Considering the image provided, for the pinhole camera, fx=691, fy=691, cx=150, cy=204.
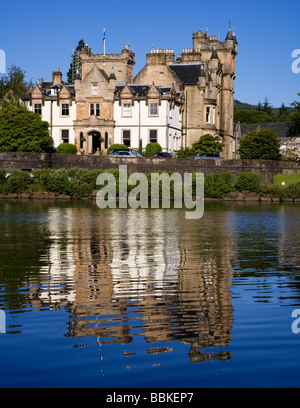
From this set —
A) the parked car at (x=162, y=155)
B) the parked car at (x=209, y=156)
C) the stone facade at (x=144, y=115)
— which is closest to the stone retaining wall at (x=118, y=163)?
the parked car at (x=162, y=155)

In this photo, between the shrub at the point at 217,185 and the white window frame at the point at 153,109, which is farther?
the white window frame at the point at 153,109

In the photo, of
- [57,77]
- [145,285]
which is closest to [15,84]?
[57,77]

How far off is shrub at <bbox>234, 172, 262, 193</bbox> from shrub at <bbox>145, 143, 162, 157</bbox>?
11687mm

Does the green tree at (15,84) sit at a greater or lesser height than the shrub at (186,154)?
greater

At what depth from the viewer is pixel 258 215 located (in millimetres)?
52844

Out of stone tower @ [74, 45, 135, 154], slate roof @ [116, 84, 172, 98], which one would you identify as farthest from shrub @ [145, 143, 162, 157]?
slate roof @ [116, 84, 172, 98]

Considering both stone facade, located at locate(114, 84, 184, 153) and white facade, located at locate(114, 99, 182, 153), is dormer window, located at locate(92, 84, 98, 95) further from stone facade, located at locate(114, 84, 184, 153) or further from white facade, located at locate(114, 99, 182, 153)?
white facade, located at locate(114, 99, 182, 153)

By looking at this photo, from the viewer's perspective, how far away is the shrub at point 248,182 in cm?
7644

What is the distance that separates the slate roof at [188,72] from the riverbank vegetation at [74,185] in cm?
2178

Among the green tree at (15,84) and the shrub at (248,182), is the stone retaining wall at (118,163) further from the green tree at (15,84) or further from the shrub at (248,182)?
the green tree at (15,84)

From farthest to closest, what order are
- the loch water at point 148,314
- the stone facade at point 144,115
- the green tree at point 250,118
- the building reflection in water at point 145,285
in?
the green tree at point 250,118
the stone facade at point 144,115
the building reflection in water at point 145,285
the loch water at point 148,314

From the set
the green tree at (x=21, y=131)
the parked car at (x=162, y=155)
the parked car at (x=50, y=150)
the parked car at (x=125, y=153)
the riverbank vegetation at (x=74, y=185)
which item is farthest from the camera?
the parked car at (x=50, y=150)

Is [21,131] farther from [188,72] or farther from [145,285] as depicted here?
[145,285]
